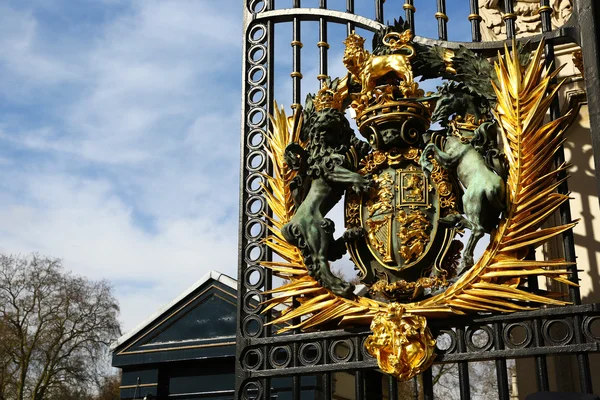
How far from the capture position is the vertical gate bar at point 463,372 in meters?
5.95

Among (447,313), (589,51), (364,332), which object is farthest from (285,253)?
(589,51)

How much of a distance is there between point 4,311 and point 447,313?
502 inches

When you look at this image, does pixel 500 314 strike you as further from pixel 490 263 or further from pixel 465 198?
pixel 465 198

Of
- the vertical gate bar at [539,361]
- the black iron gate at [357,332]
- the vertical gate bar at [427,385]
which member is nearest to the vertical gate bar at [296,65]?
the black iron gate at [357,332]

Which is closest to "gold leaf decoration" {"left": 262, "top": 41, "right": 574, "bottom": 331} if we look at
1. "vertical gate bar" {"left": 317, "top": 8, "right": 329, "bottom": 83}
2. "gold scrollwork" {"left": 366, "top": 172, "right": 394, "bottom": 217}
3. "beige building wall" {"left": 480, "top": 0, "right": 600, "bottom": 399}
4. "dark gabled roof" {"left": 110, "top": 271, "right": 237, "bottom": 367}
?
"gold scrollwork" {"left": 366, "top": 172, "right": 394, "bottom": 217}

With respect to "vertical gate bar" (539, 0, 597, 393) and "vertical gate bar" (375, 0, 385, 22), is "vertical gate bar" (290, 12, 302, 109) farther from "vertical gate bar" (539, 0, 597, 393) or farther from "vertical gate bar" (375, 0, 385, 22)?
"vertical gate bar" (539, 0, 597, 393)

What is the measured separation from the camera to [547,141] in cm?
627

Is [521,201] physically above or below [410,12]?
below

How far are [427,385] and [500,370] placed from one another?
1.79 feet

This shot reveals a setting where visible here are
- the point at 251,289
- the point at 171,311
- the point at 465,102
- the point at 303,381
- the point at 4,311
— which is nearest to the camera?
the point at 465,102

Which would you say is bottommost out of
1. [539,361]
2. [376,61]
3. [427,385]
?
[427,385]

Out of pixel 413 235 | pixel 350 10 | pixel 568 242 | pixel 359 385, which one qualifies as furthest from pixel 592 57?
pixel 359 385

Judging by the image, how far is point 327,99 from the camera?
23.7 feet

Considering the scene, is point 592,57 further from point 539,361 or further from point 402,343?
point 402,343
